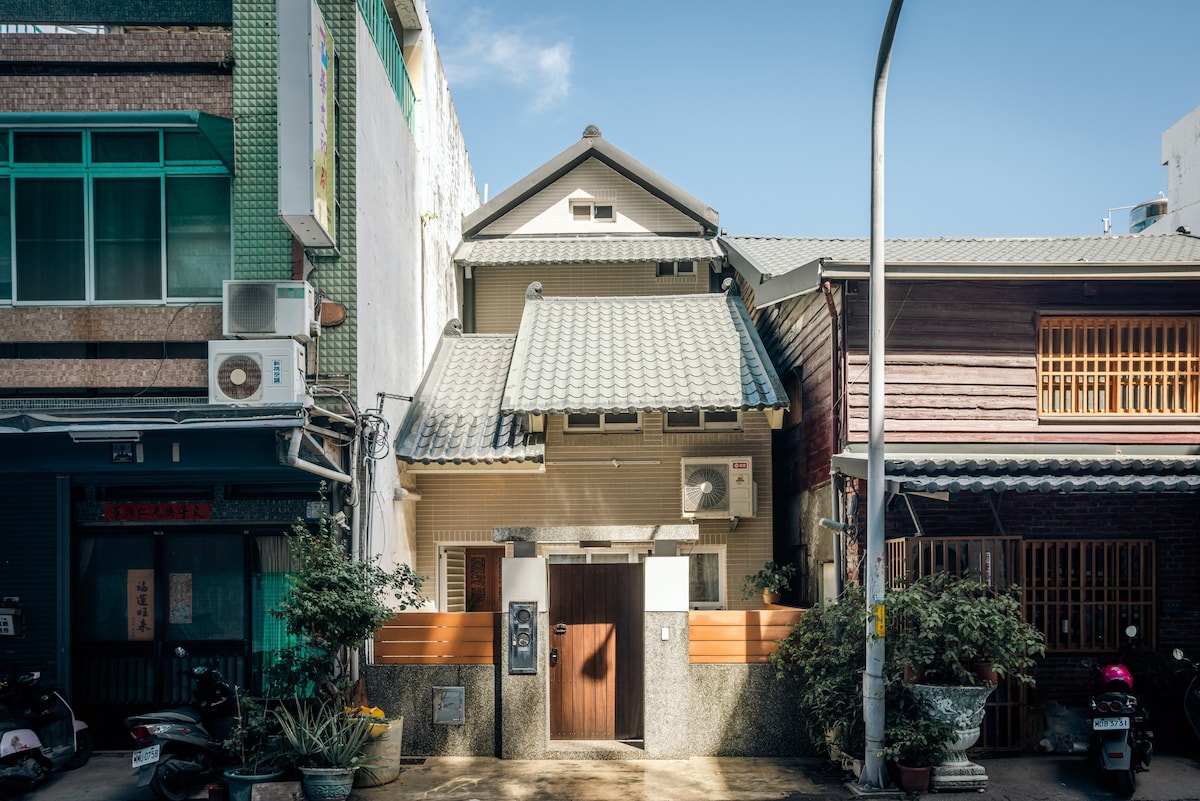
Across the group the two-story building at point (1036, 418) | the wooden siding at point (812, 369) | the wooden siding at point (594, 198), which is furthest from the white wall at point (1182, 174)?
the wooden siding at point (594, 198)

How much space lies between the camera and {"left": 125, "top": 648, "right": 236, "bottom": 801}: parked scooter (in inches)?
384

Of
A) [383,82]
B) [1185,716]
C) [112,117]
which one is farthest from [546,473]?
[1185,716]

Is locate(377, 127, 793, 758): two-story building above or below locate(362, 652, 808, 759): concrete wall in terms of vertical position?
above

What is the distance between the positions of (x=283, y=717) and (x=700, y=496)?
20.1ft

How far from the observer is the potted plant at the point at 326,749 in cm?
988

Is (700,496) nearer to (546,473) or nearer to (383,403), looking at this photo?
(546,473)

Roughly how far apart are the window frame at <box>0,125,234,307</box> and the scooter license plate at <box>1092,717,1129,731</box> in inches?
412

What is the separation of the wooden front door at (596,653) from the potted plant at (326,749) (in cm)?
243

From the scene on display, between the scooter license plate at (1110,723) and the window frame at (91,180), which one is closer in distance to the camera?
the scooter license plate at (1110,723)

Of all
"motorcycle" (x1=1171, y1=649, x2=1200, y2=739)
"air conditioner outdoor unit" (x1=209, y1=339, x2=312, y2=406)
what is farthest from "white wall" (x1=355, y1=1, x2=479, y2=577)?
"motorcycle" (x1=1171, y1=649, x2=1200, y2=739)

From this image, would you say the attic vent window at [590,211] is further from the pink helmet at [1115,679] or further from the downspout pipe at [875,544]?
the pink helmet at [1115,679]

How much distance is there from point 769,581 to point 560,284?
7.14 m

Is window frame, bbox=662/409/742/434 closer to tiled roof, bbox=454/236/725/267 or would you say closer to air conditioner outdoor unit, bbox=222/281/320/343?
tiled roof, bbox=454/236/725/267

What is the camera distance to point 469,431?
45.9 ft
